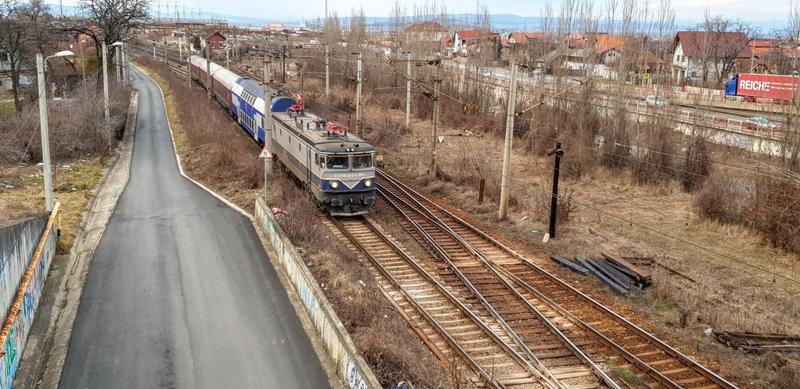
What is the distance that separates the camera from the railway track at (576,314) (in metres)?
12.7

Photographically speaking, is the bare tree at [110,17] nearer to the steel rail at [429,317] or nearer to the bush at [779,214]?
the steel rail at [429,317]

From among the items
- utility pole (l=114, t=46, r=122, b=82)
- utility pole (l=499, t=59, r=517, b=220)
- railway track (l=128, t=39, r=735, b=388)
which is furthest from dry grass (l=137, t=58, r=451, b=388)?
utility pole (l=114, t=46, r=122, b=82)

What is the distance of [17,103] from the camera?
41375mm

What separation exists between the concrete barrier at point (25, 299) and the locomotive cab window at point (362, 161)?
378 inches

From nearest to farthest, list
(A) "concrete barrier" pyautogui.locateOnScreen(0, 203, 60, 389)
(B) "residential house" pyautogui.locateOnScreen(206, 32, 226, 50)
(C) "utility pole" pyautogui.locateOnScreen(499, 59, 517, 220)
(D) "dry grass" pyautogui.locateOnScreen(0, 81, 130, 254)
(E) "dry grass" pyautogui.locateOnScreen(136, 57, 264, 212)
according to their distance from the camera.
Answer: (A) "concrete barrier" pyautogui.locateOnScreen(0, 203, 60, 389), (C) "utility pole" pyautogui.locateOnScreen(499, 59, 517, 220), (D) "dry grass" pyautogui.locateOnScreen(0, 81, 130, 254), (E) "dry grass" pyautogui.locateOnScreen(136, 57, 264, 212), (B) "residential house" pyautogui.locateOnScreen(206, 32, 226, 50)

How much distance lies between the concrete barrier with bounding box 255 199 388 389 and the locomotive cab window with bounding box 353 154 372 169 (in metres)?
4.42

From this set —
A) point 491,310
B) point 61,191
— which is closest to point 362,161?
point 491,310

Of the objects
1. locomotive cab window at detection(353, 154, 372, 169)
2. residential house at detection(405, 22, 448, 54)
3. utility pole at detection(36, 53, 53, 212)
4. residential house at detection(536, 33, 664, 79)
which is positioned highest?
residential house at detection(405, 22, 448, 54)

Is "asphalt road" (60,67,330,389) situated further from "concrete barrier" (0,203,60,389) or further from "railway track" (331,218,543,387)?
"railway track" (331,218,543,387)

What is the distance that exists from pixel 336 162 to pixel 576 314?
10.2m

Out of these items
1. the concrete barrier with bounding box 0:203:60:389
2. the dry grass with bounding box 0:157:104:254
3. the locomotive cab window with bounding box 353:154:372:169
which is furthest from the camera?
the locomotive cab window with bounding box 353:154:372:169

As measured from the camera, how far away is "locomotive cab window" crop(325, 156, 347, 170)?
2223cm

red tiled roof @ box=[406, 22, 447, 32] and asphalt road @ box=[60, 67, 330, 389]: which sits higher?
red tiled roof @ box=[406, 22, 447, 32]

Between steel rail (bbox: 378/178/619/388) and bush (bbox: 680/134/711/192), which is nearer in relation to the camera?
steel rail (bbox: 378/178/619/388)
